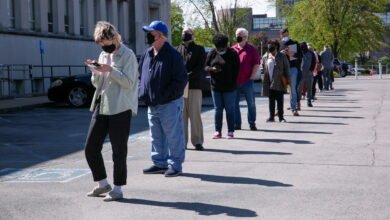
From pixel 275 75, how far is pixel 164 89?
22.6ft

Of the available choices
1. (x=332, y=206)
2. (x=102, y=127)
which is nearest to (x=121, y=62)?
(x=102, y=127)

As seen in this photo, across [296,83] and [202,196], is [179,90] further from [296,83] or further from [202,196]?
[296,83]

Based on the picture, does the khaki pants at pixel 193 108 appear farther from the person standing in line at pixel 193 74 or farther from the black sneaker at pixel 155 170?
the black sneaker at pixel 155 170

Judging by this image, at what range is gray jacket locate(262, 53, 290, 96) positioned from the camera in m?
14.8

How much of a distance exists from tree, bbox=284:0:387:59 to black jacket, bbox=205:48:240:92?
49392 mm

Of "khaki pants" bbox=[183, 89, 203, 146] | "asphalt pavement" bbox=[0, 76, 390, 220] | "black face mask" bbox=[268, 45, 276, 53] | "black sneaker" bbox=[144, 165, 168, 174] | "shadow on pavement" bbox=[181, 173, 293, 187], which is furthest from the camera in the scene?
"black face mask" bbox=[268, 45, 276, 53]

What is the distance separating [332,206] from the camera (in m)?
6.68

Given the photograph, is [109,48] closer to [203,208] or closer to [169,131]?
[169,131]

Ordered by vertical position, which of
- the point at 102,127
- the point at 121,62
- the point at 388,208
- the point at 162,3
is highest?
the point at 162,3

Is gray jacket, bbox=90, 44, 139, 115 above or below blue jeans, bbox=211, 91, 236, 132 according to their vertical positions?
above

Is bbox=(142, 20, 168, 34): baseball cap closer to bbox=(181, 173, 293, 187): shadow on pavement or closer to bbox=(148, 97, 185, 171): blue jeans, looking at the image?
bbox=(148, 97, 185, 171): blue jeans

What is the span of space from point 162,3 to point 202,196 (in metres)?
44.4

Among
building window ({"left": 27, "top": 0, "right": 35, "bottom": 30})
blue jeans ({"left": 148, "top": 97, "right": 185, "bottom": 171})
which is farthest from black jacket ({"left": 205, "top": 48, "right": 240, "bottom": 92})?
building window ({"left": 27, "top": 0, "right": 35, "bottom": 30})

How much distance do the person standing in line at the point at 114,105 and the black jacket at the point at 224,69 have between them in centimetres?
460
